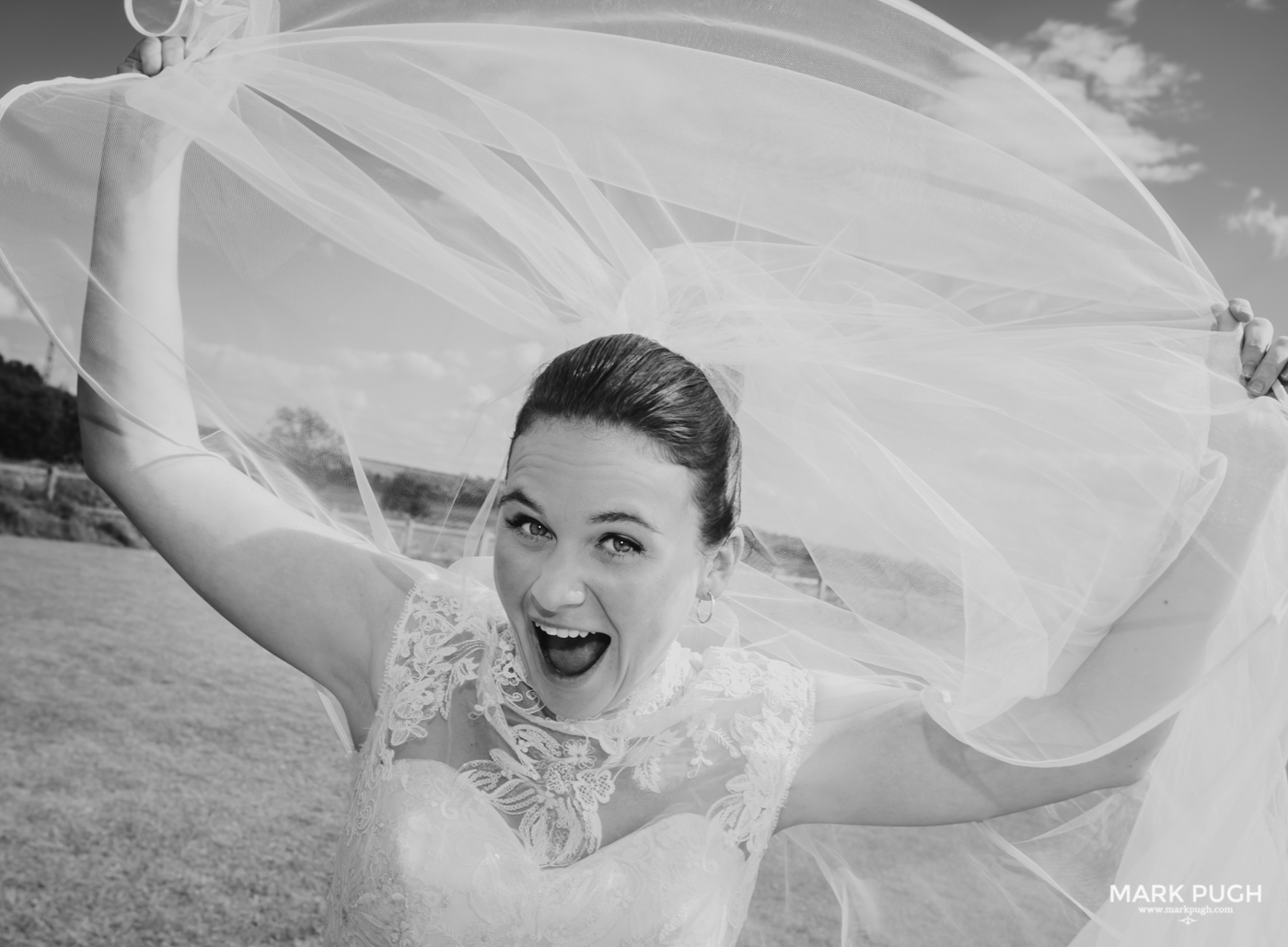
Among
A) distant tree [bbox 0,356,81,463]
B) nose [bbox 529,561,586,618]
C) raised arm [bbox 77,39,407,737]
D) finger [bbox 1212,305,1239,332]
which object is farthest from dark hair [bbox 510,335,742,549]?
distant tree [bbox 0,356,81,463]

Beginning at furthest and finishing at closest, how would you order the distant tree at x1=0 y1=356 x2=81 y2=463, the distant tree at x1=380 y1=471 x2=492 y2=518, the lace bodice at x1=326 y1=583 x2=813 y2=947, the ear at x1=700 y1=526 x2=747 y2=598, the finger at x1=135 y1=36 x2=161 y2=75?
the distant tree at x1=0 y1=356 x2=81 y2=463, the distant tree at x1=380 y1=471 x2=492 y2=518, the ear at x1=700 y1=526 x2=747 y2=598, the finger at x1=135 y1=36 x2=161 y2=75, the lace bodice at x1=326 y1=583 x2=813 y2=947

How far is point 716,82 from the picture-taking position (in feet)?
5.80

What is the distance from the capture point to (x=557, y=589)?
64.2 inches

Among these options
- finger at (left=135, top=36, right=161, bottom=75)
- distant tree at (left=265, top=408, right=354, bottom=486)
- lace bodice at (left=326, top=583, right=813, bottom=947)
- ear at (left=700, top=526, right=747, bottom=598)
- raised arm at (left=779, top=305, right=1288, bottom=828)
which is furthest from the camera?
distant tree at (left=265, top=408, right=354, bottom=486)

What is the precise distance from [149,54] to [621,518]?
1.32 meters

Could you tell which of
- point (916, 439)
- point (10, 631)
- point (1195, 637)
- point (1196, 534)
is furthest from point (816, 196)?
point (10, 631)

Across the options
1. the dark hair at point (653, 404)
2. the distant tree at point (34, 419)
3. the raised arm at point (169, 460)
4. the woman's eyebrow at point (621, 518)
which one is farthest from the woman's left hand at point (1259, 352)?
the distant tree at point (34, 419)

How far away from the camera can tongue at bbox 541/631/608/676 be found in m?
1.72

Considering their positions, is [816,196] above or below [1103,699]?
above

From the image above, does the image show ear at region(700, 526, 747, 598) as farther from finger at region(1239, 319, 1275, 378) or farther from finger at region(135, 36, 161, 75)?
finger at region(135, 36, 161, 75)

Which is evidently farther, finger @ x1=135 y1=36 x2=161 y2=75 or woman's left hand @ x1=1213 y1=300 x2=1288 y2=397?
finger @ x1=135 y1=36 x2=161 y2=75

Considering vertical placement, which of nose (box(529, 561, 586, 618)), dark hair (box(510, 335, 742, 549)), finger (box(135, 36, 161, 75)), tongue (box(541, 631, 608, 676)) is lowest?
tongue (box(541, 631, 608, 676))

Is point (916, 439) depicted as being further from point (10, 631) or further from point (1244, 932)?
point (10, 631)

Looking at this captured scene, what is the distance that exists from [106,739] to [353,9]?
5.67 metres
